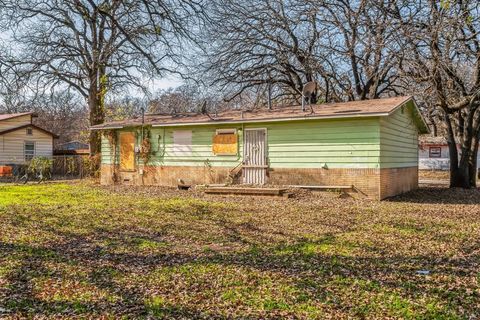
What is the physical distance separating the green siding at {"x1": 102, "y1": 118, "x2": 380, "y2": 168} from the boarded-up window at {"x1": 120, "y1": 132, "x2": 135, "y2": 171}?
2556 millimetres

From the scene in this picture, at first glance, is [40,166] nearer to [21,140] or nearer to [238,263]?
[21,140]

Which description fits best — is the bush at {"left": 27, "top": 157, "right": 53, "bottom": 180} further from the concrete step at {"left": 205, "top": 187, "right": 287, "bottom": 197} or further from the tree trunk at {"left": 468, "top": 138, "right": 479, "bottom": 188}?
the tree trunk at {"left": 468, "top": 138, "right": 479, "bottom": 188}

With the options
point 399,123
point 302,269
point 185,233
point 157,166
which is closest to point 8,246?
point 185,233

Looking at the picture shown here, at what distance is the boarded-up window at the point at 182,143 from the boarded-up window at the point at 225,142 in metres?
1.18

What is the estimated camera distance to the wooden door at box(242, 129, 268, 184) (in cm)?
1436

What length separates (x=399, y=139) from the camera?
14.4 m

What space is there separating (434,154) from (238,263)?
34.1 meters

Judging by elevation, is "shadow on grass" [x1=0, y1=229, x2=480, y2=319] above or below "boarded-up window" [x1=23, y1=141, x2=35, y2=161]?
below

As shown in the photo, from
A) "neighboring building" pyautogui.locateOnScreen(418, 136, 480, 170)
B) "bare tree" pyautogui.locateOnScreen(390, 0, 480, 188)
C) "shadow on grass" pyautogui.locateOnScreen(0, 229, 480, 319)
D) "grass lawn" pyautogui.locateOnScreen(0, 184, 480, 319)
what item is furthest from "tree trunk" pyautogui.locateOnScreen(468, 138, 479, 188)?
"neighboring building" pyautogui.locateOnScreen(418, 136, 480, 170)

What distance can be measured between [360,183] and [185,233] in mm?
6872

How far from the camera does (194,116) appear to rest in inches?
679

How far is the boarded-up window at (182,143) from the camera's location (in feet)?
52.4

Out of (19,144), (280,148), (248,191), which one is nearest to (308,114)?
(280,148)

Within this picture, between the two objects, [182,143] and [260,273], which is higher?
[182,143]
